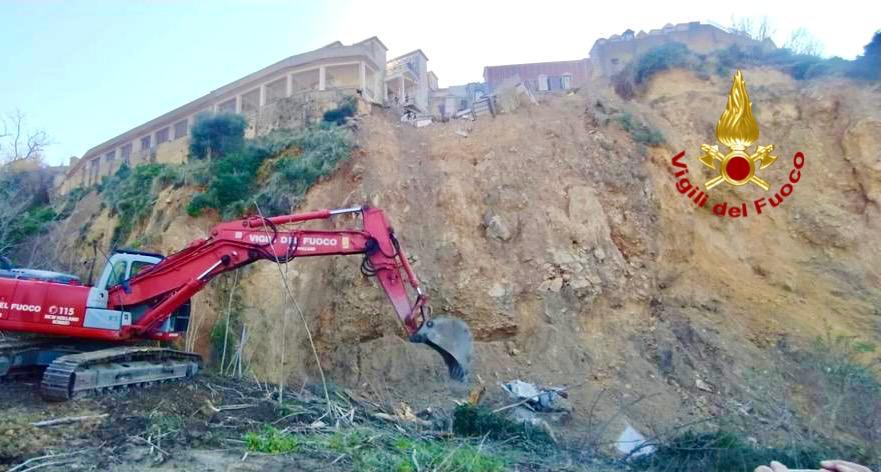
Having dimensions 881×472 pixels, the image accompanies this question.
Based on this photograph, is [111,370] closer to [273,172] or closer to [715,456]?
[715,456]

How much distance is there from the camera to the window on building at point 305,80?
30.6 metres

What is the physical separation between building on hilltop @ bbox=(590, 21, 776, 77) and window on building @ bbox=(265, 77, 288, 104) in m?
16.1

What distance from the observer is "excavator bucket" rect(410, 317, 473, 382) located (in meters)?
9.01

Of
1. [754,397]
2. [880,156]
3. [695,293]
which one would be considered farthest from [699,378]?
[880,156]

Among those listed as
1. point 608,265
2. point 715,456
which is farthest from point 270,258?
point 608,265

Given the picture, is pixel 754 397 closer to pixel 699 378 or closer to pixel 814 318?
pixel 699 378

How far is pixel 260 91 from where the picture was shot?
3162 cm

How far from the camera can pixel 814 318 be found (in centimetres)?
1238

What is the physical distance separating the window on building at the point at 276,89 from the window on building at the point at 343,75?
2.42 metres

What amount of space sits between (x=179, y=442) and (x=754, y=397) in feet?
31.6

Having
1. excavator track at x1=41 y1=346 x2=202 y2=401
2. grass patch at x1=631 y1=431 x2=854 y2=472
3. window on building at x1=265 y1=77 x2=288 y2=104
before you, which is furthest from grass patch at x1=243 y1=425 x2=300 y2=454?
window on building at x1=265 y1=77 x2=288 y2=104

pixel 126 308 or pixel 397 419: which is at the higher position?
pixel 126 308

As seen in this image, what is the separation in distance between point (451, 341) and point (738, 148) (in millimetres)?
9997

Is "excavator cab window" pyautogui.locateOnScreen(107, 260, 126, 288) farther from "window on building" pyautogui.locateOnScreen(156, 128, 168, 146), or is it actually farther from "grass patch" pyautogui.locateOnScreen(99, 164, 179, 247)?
"window on building" pyautogui.locateOnScreen(156, 128, 168, 146)
